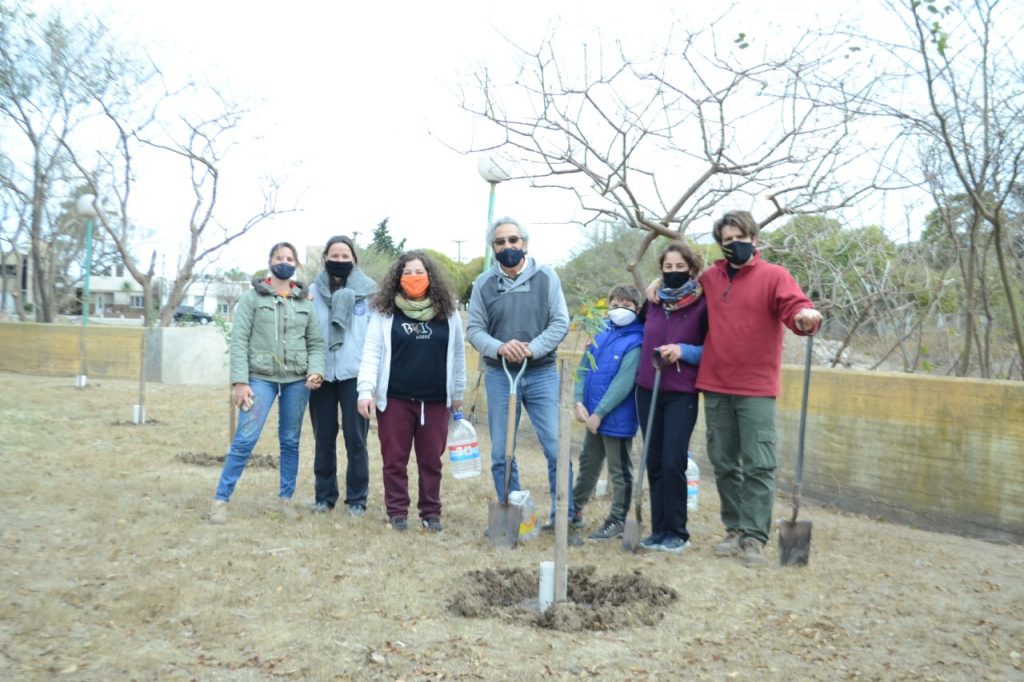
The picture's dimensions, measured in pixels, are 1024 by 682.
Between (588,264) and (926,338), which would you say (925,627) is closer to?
(926,338)

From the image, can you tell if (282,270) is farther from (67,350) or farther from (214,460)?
(67,350)

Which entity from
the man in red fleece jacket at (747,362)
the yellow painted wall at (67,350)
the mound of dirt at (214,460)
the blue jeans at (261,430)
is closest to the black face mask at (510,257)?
the man in red fleece jacket at (747,362)

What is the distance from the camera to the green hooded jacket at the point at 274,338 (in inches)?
253

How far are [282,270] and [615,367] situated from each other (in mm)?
2355

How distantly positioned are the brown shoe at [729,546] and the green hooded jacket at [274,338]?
2.87 m

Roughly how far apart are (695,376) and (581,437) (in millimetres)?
5113

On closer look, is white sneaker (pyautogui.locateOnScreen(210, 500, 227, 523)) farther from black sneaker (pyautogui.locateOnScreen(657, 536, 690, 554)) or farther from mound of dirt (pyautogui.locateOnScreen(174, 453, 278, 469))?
black sneaker (pyautogui.locateOnScreen(657, 536, 690, 554))

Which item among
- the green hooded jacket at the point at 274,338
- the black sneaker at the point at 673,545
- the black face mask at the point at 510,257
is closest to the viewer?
the black sneaker at the point at 673,545

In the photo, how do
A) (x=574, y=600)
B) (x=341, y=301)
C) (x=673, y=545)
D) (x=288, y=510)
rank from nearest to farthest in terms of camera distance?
(x=574, y=600) → (x=673, y=545) → (x=288, y=510) → (x=341, y=301)

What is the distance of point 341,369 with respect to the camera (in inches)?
263

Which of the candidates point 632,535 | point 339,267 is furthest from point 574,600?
point 339,267

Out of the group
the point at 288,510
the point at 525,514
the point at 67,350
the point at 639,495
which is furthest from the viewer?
the point at 67,350

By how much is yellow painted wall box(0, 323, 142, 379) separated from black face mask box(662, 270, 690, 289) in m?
13.5

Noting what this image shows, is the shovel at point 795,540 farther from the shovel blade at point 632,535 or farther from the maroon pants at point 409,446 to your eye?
the maroon pants at point 409,446
